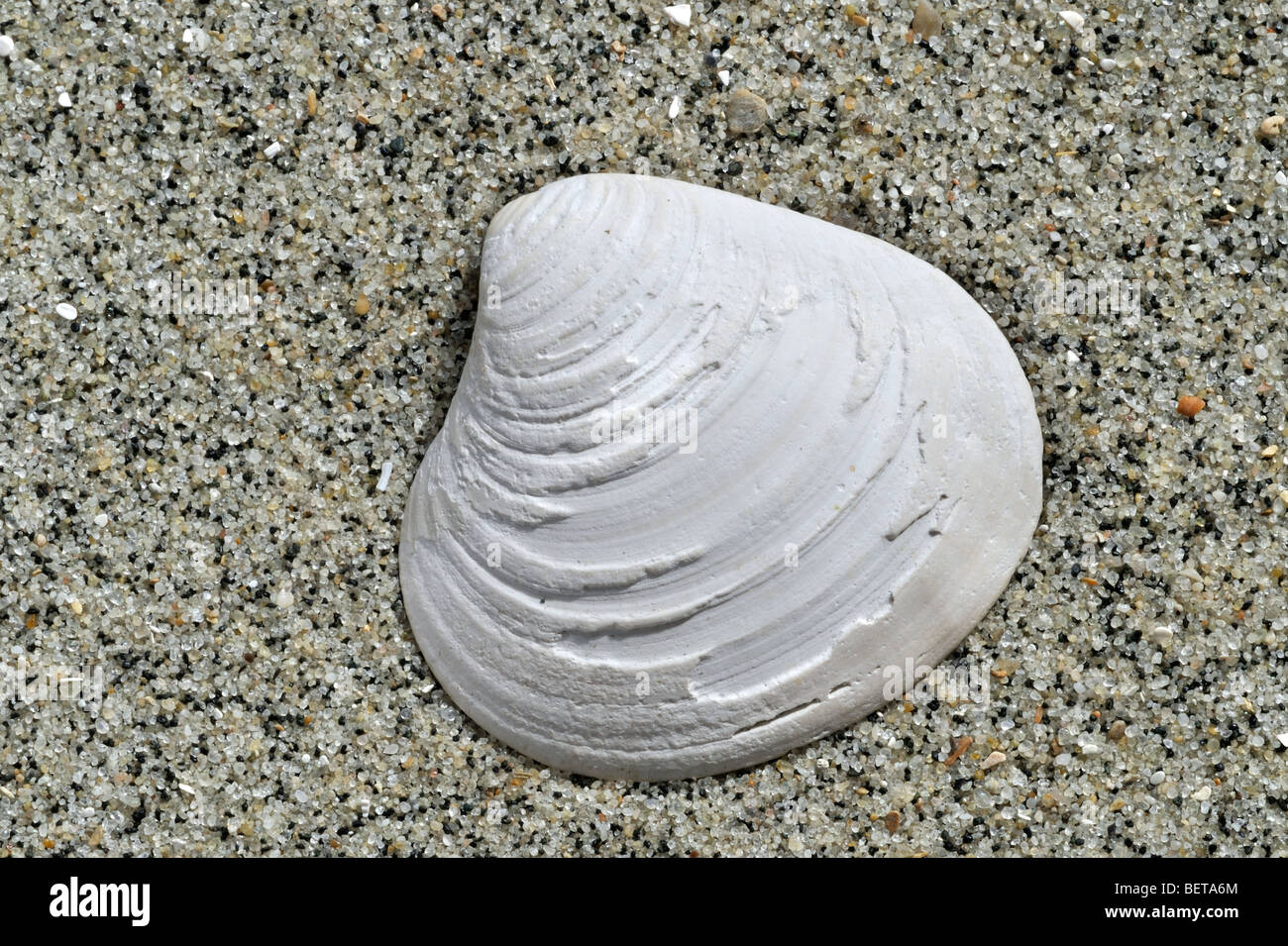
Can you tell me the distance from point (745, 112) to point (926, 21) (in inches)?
14.1

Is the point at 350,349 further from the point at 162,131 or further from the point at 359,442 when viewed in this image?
the point at 162,131

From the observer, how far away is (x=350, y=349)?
2.19 metres

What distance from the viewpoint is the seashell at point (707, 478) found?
6.62 feet

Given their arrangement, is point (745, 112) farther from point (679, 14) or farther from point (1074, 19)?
point (1074, 19)

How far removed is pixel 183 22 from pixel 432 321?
68cm

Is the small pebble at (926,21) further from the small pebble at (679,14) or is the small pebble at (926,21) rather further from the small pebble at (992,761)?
the small pebble at (992,761)

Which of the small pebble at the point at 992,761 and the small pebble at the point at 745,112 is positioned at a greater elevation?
the small pebble at the point at 745,112

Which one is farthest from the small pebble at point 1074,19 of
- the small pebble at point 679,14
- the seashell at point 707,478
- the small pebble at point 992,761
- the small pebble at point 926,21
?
the small pebble at point 992,761

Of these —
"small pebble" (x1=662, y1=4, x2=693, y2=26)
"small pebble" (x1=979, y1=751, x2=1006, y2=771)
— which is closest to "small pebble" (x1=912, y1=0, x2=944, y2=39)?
"small pebble" (x1=662, y1=4, x2=693, y2=26)

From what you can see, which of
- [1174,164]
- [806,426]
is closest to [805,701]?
[806,426]

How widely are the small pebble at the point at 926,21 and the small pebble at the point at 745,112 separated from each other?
30 centimetres

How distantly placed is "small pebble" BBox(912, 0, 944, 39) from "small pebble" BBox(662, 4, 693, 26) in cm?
40

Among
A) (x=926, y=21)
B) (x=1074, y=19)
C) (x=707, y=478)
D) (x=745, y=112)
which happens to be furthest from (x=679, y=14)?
(x=707, y=478)

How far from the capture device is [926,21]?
220cm
